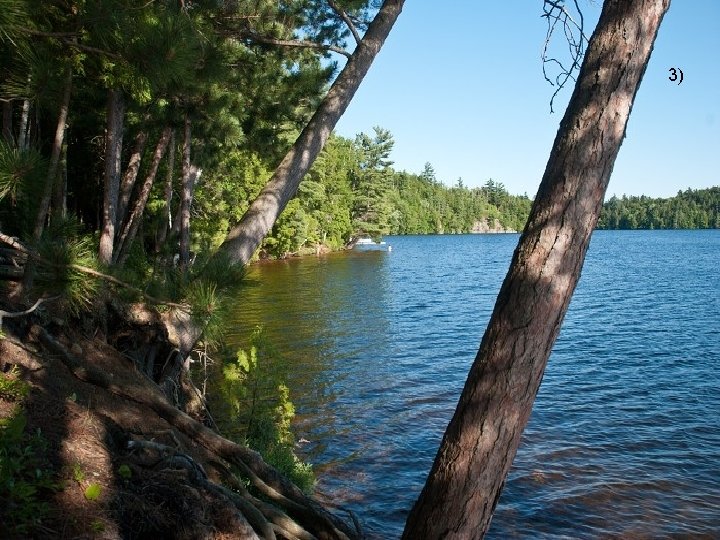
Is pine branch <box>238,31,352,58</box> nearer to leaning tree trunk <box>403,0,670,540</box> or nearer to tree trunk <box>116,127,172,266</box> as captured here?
tree trunk <box>116,127,172,266</box>

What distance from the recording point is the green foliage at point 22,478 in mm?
2812

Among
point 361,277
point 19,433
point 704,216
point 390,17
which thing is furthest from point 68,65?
point 704,216

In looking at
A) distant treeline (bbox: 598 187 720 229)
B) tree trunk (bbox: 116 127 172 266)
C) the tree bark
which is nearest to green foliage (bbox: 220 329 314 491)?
the tree bark

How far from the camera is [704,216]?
6176 inches

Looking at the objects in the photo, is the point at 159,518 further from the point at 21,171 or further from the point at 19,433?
the point at 21,171

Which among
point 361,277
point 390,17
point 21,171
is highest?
point 390,17

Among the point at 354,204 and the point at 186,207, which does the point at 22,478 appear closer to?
the point at 186,207

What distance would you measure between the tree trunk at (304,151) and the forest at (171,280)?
0.06ft

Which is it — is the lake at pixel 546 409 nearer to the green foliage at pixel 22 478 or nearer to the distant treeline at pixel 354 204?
the green foliage at pixel 22 478

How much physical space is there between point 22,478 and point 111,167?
3874 mm

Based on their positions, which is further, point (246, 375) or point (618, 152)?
point (246, 375)

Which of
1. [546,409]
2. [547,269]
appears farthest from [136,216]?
[546,409]

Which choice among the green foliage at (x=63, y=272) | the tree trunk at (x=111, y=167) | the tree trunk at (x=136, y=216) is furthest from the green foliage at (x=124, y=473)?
the tree trunk at (x=136, y=216)

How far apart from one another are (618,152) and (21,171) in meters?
2.83
